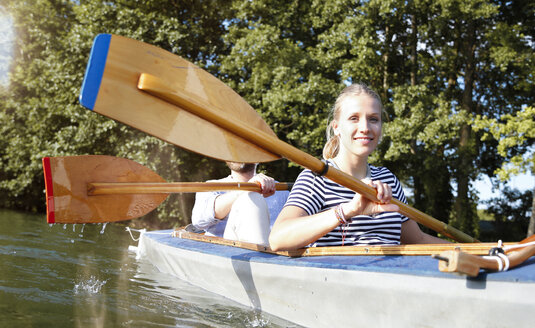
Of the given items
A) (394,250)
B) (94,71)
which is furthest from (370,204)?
(94,71)

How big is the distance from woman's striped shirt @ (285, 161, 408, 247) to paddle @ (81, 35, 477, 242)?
214 mm

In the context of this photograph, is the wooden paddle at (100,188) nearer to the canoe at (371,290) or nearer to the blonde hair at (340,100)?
the canoe at (371,290)

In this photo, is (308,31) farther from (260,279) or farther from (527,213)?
(260,279)

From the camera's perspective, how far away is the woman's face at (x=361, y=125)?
2.75 metres

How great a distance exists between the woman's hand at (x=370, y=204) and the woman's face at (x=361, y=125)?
30 centimetres

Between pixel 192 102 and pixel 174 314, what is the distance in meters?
1.60

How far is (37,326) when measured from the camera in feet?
8.93

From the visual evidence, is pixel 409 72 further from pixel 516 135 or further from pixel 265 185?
pixel 265 185

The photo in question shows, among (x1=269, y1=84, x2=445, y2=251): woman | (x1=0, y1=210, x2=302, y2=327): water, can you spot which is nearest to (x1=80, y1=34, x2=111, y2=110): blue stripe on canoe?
(x1=269, y1=84, x2=445, y2=251): woman

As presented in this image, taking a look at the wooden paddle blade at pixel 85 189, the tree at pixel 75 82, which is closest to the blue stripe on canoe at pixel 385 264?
the wooden paddle blade at pixel 85 189

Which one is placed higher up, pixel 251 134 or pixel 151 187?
pixel 251 134

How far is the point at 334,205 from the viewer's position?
2.71 m

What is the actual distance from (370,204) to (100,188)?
2105 millimetres

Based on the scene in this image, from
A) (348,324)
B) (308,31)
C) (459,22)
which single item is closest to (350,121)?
(348,324)
